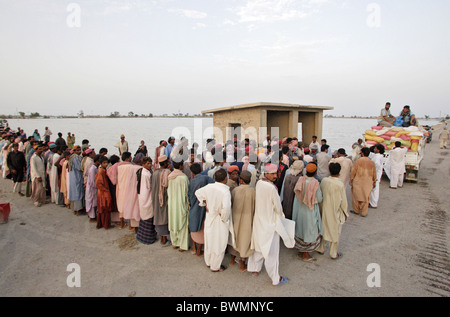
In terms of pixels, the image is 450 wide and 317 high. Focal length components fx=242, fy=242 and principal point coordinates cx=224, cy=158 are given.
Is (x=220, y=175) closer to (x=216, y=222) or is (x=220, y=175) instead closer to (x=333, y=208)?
(x=216, y=222)

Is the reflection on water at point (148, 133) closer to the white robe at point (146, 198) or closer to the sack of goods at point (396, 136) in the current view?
the sack of goods at point (396, 136)

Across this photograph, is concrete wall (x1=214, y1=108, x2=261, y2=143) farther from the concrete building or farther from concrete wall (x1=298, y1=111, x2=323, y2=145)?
concrete wall (x1=298, y1=111, x2=323, y2=145)

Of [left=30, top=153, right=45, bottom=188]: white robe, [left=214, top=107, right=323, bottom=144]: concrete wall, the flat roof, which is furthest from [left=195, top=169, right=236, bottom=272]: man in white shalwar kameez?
[left=214, top=107, right=323, bottom=144]: concrete wall

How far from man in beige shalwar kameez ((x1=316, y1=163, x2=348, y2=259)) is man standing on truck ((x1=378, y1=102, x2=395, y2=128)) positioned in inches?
318

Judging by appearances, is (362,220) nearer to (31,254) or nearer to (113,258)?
(113,258)

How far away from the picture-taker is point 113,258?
4.07 meters

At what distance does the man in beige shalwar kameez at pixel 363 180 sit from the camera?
5.81 metres

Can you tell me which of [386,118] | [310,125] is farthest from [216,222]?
[310,125]

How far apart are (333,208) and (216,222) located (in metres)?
1.97

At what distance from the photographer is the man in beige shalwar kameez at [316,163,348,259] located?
3979 mm

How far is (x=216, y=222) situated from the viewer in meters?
3.63

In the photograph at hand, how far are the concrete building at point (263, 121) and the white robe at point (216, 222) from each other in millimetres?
7170

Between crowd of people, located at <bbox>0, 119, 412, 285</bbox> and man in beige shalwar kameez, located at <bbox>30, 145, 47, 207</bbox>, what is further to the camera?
man in beige shalwar kameez, located at <bbox>30, 145, 47, 207</bbox>
